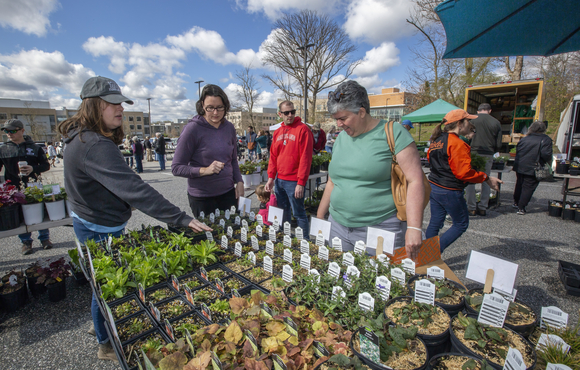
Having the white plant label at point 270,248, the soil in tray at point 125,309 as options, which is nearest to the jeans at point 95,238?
the soil in tray at point 125,309

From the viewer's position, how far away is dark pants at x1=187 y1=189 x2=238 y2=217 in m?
2.78

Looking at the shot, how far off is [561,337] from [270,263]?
1296 mm

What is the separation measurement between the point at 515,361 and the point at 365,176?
1177 mm

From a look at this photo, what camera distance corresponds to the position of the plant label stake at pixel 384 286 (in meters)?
1.32

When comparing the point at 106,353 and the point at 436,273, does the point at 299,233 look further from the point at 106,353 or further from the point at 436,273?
the point at 106,353

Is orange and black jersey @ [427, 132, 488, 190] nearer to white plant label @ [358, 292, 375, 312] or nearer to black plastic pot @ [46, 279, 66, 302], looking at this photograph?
white plant label @ [358, 292, 375, 312]

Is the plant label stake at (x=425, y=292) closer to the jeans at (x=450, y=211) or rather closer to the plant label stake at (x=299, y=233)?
the plant label stake at (x=299, y=233)

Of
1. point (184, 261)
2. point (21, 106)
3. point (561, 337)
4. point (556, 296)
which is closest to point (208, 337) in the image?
point (184, 261)

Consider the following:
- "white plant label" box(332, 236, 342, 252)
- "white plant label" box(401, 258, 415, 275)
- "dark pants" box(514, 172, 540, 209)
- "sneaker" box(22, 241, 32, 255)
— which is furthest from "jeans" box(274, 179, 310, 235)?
"dark pants" box(514, 172, 540, 209)

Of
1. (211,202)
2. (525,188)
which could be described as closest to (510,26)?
(211,202)

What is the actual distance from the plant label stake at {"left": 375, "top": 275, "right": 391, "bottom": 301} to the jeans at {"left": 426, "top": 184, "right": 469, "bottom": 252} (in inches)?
76.1

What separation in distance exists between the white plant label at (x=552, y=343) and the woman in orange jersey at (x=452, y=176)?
82.3 inches

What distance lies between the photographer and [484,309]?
1.08 meters

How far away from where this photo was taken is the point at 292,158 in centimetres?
353
